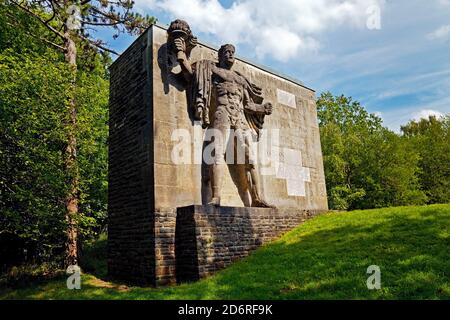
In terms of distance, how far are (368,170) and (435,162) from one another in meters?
6.13

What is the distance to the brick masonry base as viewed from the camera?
755 centimetres

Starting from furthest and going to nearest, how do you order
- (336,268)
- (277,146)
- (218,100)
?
(277,146), (218,100), (336,268)

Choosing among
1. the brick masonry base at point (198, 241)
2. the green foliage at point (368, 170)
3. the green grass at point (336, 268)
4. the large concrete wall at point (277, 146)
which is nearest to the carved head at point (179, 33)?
the large concrete wall at point (277, 146)

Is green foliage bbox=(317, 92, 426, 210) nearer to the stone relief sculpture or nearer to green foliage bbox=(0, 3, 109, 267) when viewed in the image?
the stone relief sculpture

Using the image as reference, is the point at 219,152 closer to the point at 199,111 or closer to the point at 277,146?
the point at 199,111

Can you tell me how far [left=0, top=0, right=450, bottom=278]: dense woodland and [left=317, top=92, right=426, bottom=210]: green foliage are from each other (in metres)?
0.06

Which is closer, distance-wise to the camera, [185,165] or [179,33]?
[185,165]

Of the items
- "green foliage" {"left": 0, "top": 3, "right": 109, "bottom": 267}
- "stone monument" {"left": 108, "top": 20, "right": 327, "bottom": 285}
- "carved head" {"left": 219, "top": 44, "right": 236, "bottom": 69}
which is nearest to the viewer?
"stone monument" {"left": 108, "top": 20, "right": 327, "bottom": 285}

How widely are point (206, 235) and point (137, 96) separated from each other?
13.4 feet

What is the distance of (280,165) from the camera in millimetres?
11500

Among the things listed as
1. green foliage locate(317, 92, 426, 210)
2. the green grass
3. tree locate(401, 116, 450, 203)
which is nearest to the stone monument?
the green grass

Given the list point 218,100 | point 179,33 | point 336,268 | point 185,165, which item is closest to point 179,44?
point 179,33

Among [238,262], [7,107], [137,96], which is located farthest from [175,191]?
[7,107]

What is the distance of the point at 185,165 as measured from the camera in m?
8.82
